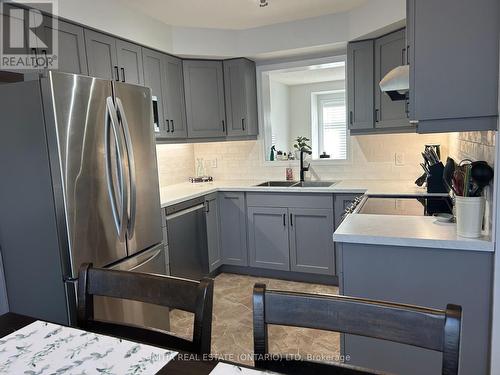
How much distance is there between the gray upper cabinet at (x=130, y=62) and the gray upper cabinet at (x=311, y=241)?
1.76 meters

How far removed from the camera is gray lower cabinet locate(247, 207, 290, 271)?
3373mm

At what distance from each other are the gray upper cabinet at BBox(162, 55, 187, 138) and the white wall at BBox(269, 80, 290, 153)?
8.54 ft

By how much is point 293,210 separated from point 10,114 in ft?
7.41

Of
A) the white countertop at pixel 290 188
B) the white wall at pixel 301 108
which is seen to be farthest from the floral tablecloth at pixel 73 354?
the white wall at pixel 301 108

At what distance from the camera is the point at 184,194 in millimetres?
3168

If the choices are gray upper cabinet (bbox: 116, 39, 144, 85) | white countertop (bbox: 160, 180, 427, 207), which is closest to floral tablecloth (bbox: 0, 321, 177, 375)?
white countertop (bbox: 160, 180, 427, 207)

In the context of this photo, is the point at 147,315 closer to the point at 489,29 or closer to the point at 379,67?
the point at 489,29

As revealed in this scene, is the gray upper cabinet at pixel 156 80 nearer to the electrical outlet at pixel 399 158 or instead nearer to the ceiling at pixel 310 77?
the electrical outlet at pixel 399 158

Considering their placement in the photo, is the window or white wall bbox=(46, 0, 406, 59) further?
the window

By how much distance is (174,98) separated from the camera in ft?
11.2

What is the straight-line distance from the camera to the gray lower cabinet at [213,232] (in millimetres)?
3434

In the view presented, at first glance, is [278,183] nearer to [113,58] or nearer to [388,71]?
[388,71]

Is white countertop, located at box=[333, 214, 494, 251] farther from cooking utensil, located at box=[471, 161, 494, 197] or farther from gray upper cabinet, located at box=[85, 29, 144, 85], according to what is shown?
gray upper cabinet, located at box=[85, 29, 144, 85]

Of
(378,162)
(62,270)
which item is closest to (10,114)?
(62,270)
